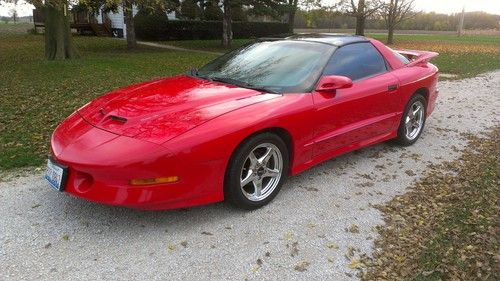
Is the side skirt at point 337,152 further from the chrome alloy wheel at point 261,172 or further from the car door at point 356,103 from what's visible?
the chrome alloy wheel at point 261,172

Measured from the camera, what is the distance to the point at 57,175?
3.29 m

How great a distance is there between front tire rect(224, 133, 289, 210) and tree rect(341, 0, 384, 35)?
21.8 metres

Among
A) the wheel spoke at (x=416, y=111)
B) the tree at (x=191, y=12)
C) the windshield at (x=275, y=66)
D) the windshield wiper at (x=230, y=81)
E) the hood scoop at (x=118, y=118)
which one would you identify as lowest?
the wheel spoke at (x=416, y=111)

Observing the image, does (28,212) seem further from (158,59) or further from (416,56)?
(158,59)

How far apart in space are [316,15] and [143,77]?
14.5 m

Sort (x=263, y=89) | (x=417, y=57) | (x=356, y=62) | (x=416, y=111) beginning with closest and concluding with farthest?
(x=263, y=89) < (x=356, y=62) < (x=416, y=111) < (x=417, y=57)

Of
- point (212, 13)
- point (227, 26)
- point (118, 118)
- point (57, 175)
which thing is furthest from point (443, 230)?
point (212, 13)

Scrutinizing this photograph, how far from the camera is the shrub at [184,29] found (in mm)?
24625

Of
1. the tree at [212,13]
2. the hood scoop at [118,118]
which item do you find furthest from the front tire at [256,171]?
the tree at [212,13]

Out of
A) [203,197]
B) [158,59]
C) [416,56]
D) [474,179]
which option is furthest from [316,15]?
[203,197]

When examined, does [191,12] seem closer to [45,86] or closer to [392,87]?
[45,86]

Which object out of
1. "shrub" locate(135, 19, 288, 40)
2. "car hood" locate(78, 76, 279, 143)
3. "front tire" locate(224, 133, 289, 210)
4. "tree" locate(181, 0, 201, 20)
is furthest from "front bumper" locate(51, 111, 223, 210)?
"shrub" locate(135, 19, 288, 40)

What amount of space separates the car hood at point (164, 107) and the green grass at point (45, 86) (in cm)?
142

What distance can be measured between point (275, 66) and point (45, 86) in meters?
6.73
